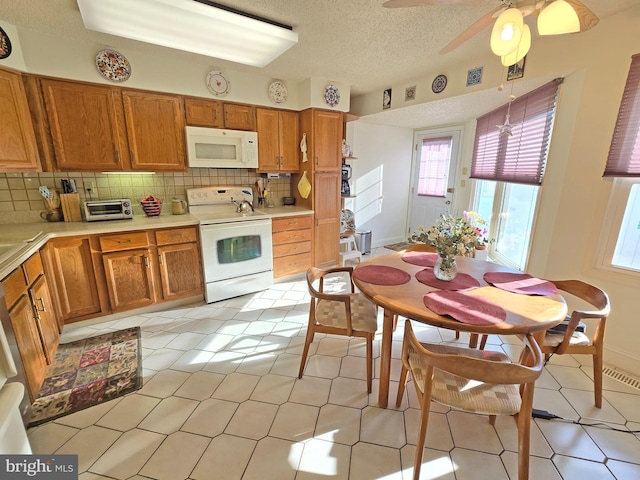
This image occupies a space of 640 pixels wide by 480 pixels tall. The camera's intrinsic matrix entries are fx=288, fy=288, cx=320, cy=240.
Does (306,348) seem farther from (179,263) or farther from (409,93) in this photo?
(409,93)

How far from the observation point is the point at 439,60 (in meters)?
2.70

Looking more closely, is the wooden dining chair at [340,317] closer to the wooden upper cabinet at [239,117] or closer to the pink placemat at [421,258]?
the pink placemat at [421,258]

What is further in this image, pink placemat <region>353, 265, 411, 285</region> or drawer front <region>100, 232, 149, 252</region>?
drawer front <region>100, 232, 149, 252</region>

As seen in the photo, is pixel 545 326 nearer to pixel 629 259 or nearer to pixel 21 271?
pixel 629 259

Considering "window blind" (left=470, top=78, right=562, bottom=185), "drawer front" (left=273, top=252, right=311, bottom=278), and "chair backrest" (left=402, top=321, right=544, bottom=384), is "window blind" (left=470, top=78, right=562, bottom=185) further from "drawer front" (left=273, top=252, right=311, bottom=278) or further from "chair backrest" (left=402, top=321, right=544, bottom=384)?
"drawer front" (left=273, top=252, right=311, bottom=278)

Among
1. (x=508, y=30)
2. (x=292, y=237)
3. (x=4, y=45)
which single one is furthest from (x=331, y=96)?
(x=4, y=45)

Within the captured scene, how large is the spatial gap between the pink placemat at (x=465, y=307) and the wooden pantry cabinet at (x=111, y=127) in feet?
8.83

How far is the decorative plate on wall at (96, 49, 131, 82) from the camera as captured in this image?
94.9 inches

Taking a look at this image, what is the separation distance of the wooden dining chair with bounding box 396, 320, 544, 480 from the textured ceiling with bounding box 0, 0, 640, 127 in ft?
5.83

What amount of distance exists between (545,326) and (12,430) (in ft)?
6.57

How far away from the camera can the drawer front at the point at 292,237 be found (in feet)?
11.0

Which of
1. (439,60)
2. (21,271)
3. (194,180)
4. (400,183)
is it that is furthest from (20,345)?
(400,183)

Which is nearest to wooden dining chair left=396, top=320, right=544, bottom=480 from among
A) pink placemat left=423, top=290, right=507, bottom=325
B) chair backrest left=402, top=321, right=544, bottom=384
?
chair backrest left=402, top=321, right=544, bottom=384

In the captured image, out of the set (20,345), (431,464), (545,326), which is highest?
(545,326)
